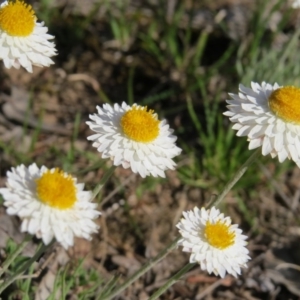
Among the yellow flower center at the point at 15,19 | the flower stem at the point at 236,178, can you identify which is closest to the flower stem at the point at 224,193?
the flower stem at the point at 236,178

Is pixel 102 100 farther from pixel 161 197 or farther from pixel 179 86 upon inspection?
pixel 161 197

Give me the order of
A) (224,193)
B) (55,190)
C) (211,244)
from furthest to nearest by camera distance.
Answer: (224,193), (211,244), (55,190)

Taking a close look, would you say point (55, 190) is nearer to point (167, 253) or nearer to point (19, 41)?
point (167, 253)

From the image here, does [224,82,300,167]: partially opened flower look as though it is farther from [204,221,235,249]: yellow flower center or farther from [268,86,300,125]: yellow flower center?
[204,221,235,249]: yellow flower center

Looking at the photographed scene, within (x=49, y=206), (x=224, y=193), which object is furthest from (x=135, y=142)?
(x=49, y=206)

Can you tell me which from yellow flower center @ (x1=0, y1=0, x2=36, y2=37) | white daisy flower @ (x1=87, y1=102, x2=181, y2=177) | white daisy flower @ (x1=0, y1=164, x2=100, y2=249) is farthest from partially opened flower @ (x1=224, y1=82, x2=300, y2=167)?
yellow flower center @ (x1=0, y1=0, x2=36, y2=37)

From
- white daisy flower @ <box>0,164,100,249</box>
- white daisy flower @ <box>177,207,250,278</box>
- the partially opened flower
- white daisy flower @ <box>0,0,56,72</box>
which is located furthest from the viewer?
white daisy flower @ <box>0,0,56,72</box>
